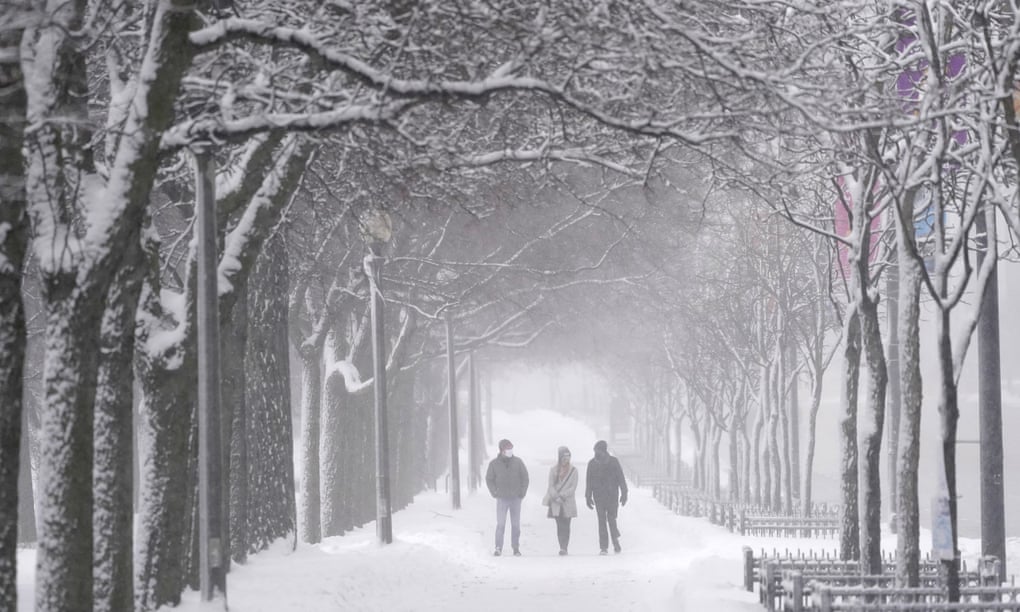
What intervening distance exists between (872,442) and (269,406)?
7.31m

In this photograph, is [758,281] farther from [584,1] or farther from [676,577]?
[584,1]

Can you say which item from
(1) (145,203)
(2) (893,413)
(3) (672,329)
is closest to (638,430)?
(3) (672,329)

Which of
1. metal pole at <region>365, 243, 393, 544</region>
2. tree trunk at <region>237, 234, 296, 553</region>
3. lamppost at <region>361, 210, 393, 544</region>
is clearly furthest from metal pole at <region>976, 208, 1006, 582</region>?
metal pole at <region>365, 243, 393, 544</region>

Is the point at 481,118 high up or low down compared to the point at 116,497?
up

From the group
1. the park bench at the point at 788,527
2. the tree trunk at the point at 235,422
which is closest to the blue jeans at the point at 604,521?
the park bench at the point at 788,527

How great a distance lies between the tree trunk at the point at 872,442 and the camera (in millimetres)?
14727

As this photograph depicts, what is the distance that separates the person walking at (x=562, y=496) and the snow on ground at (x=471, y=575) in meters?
1.24

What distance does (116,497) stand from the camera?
11422mm

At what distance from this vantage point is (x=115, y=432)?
11414mm

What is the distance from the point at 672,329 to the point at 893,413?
20127mm

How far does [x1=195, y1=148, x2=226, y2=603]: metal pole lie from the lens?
11.8m

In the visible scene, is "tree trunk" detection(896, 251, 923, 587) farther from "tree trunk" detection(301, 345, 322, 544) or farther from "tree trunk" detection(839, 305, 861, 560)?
"tree trunk" detection(301, 345, 322, 544)

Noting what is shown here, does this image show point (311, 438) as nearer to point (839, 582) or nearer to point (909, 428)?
point (839, 582)

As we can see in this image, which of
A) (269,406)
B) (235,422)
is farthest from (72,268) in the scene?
(269,406)
